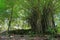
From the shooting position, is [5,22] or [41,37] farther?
[5,22]

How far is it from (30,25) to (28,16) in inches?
12.7

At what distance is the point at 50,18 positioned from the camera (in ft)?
15.3

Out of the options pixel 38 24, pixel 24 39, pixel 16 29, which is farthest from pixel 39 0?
pixel 16 29

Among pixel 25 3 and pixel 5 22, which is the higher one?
pixel 25 3

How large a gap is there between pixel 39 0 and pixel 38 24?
26.2 inches

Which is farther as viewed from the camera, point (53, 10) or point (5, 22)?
point (5, 22)

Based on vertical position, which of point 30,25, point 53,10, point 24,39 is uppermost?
point 53,10

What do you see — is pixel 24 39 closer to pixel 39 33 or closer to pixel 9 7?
pixel 39 33

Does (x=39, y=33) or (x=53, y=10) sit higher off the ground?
(x=53, y=10)

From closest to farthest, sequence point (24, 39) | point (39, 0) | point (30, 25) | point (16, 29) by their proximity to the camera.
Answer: point (24, 39) < point (39, 0) < point (30, 25) < point (16, 29)

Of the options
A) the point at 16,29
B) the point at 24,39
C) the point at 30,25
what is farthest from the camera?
the point at 16,29

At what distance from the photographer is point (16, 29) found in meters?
5.20

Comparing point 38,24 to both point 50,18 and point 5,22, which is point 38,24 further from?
point 5,22

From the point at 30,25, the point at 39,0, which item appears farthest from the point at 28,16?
the point at 39,0
